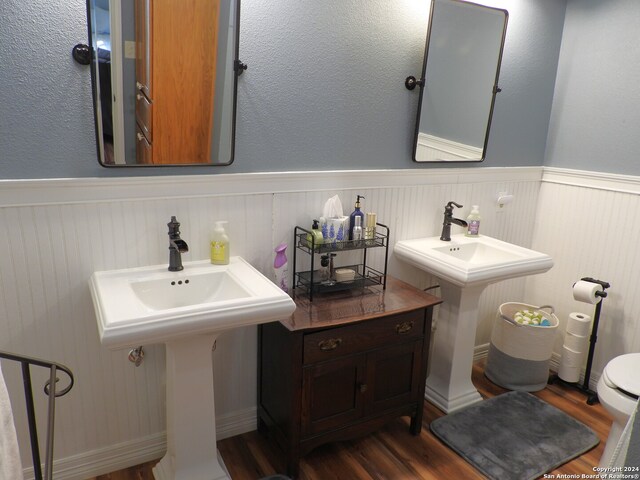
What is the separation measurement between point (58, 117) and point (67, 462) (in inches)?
51.4

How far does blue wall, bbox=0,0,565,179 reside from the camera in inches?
61.8

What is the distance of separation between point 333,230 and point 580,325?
5.01 feet

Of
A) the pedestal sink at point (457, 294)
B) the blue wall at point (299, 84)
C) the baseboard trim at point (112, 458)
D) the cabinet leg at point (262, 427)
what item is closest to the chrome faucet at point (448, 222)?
the pedestal sink at point (457, 294)

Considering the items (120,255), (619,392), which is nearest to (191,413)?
(120,255)

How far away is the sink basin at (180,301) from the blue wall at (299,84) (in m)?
0.38

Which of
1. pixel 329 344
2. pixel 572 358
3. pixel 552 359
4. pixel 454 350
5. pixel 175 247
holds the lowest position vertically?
pixel 552 359

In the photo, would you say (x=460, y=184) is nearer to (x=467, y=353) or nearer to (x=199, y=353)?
(x=467, y=353)

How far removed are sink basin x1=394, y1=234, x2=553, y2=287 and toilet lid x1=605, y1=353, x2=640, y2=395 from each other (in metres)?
0.49

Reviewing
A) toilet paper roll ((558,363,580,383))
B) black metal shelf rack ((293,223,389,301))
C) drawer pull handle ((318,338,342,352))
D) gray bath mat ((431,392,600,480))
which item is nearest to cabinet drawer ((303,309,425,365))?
drawer pull handle ((318,338,342,352))

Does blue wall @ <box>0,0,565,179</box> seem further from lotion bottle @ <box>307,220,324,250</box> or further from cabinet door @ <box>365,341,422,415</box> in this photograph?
cabinet door @ <box>365,341,422,415</box>

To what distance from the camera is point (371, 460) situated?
213cm

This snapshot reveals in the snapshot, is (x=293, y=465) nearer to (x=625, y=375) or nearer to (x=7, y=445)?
(x=7, y=445)

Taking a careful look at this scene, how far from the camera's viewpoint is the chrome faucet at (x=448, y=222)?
97.3 inches

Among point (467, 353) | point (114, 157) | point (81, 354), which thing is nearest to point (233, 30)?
point (114, 157)
